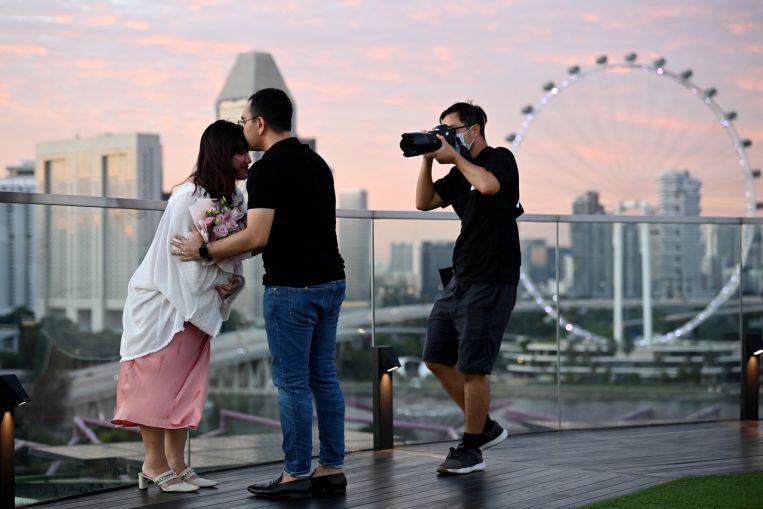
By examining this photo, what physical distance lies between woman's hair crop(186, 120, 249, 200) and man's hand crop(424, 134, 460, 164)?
70cm

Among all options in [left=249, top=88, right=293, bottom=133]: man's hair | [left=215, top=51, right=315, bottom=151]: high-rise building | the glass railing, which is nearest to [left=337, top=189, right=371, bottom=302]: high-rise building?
the glass railing

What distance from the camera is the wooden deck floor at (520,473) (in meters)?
3.31

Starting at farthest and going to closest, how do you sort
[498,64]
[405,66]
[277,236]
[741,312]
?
[405,66]
[498,64]
[741,312]
[277,236]

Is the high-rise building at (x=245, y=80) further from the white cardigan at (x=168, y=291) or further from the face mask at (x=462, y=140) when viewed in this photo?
the white cardigan at (x=168, y=291)

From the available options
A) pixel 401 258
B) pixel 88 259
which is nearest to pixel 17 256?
pixel 88 259

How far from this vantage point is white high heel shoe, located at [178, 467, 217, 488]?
11.5 ft

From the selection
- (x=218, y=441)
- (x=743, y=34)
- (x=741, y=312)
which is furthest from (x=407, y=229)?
(x=743, y=34)

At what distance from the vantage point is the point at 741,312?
230 inches

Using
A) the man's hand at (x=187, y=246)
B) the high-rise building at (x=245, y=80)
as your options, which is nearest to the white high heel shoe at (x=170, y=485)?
the man's hand at (x=187, y=246)

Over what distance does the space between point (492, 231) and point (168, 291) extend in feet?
3.79

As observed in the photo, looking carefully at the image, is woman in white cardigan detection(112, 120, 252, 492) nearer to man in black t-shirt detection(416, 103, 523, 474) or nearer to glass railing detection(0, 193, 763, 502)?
glass railing detection(0, 193, 763, 502)

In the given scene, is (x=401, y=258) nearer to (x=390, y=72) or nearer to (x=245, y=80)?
(x=390, y=72)

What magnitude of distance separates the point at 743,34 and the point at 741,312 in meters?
19.1

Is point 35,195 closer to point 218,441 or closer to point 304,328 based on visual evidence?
point 304,328
